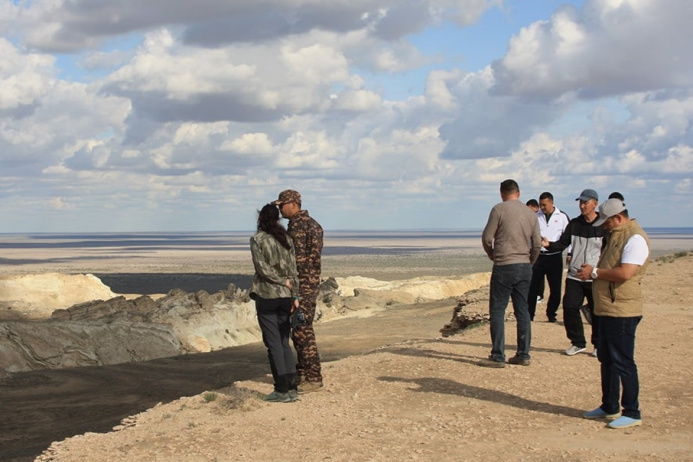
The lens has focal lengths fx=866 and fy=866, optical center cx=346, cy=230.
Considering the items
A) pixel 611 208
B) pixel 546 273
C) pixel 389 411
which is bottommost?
pixel 389 411

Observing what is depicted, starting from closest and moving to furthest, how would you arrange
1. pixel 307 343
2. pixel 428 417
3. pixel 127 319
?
pixel 428 417 → pixel 307 343 → pixel 127 319

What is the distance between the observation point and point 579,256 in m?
10.4

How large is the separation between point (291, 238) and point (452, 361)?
2912 mm

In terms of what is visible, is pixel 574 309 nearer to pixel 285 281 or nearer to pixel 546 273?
pixel 546 273

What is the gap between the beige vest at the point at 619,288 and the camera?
7.35m

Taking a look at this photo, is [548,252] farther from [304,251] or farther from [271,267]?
[271,267]

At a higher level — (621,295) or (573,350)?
(621,295)

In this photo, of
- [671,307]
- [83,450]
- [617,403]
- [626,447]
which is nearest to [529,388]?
[617,403]

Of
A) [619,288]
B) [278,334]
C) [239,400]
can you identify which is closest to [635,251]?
[619,288]

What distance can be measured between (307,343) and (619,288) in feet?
10.8

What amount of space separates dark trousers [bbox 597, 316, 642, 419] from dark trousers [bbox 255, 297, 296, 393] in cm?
307

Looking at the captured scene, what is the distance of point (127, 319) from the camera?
22562 mm

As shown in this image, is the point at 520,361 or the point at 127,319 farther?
the point at 127,319

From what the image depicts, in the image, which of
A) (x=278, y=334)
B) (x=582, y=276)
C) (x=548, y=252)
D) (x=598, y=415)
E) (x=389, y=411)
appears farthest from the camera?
(x=548, y=252)
